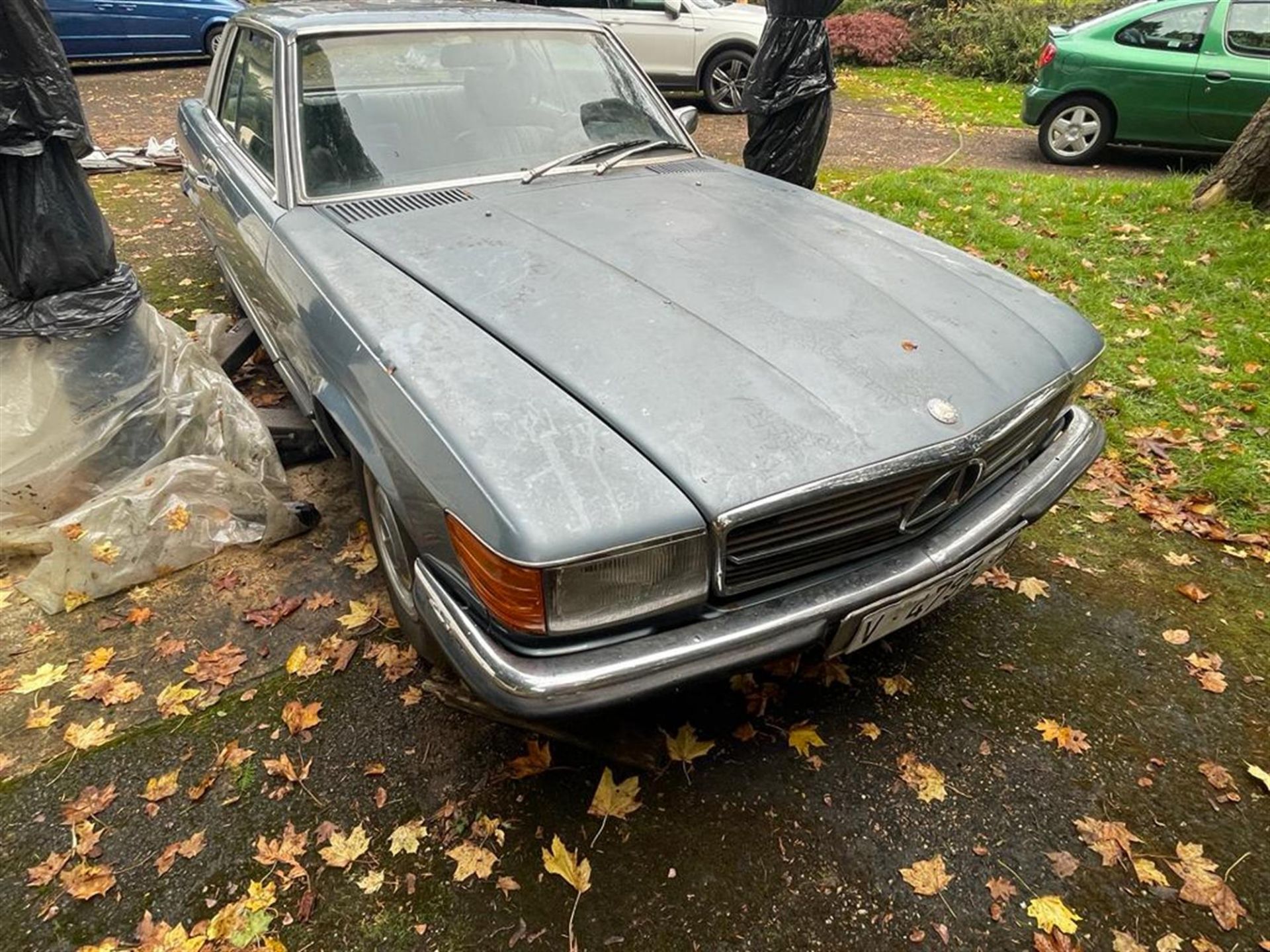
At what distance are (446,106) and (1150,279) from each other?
439cm

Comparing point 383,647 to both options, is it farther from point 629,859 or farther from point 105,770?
point 629,859

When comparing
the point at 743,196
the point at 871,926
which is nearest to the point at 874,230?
the point at 743,196

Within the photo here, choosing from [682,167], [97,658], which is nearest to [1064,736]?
[682,167]

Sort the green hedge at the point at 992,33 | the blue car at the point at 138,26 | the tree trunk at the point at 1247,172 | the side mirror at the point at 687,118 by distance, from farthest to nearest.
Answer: the green hedge at the point at 992,33
the blue car at the point at 138,26
the tree trunk at the point at 1247,172
the side mirror at the point at 687,118

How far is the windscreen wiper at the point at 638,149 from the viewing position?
9.74 ft

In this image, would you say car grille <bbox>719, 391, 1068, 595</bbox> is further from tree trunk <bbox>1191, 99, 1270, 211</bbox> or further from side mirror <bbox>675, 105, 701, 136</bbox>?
tree trunk <bbox>1191, 99, 1270, 211</bbox>

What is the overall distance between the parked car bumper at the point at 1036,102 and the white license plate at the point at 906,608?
6.78 metres

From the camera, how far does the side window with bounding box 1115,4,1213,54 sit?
662 cm

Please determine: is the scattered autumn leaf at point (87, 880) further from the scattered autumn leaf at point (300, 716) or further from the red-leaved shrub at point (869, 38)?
the red-leaved shrub at point (869, 38)

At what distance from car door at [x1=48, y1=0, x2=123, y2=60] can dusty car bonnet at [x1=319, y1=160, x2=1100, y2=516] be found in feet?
36.0

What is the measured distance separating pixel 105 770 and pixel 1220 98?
8.73 m

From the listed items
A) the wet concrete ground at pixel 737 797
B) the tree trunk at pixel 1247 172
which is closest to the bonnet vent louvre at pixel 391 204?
the wet concrete ground at pixel 737 797

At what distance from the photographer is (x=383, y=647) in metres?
2.51

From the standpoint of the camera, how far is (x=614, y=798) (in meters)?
2.07
